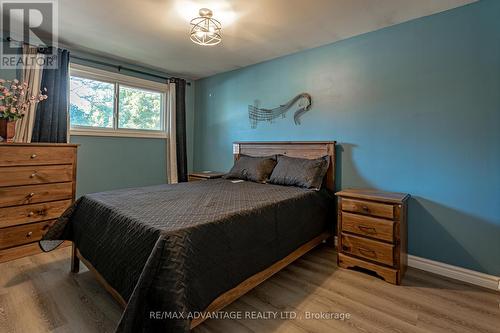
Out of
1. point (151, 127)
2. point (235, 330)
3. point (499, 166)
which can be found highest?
point (151, 127)

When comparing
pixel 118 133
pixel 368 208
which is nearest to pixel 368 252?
pixel 368 208

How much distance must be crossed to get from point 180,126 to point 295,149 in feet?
6.81

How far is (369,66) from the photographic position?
8.25 ft

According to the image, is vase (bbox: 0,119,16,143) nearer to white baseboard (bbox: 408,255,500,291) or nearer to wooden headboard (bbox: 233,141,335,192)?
wooden headboard (bbox: 233,141,335,192)

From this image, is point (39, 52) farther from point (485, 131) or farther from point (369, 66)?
point (485, 131)

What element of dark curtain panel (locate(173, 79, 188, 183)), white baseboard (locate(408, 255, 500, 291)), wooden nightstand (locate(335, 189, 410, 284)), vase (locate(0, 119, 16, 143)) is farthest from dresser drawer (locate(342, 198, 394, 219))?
vase (locate(0, 119, 16, 143))

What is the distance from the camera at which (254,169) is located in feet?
9.95

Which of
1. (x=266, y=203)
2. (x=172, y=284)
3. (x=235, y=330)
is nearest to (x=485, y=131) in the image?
(x=266, y=203)

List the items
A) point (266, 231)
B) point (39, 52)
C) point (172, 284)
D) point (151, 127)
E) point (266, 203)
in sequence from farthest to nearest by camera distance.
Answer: point (151, 127)
point (39, 52)
point (266, 203)
point (266, 231)
point (172, 284)

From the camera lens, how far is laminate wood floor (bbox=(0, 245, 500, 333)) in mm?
1466

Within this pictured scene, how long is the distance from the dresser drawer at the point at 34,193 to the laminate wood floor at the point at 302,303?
1.86 feet

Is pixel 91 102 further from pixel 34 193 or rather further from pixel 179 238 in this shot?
pixel 179 238

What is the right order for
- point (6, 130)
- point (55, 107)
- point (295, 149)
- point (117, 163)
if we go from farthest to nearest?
point (117, 163), point (295, 149), point (55, 107), point (6, 130)

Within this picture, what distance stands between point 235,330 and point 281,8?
8.10ft
